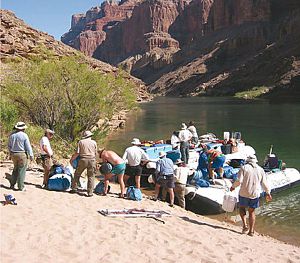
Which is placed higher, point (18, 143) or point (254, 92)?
point (254, 92)

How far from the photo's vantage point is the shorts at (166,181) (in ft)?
40.8

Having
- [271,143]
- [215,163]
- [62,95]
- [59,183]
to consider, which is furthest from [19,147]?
[271,143]

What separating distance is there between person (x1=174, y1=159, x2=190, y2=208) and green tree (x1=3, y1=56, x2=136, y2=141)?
8.93 m

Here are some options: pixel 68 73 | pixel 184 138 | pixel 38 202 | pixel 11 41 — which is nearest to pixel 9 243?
pixel 38 202

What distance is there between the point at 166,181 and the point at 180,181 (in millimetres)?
691

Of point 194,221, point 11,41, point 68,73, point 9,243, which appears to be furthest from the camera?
point 11,41

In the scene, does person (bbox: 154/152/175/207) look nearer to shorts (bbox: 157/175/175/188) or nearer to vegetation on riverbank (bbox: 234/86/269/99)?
shorts (bbox: 157/175/175/188)

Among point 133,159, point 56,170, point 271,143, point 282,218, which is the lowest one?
point 282,218

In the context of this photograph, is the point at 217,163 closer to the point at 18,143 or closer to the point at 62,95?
the point at 18,143

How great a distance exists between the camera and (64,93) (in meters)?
20.8

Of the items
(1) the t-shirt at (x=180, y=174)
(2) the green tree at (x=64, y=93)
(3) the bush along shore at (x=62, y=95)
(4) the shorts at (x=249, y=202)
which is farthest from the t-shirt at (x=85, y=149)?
(2) the green tree at (x=64, y=93)

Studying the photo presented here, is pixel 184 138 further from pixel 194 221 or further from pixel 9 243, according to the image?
pixel 9 243

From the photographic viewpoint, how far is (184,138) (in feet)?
58.7

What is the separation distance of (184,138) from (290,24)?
15547 cm
